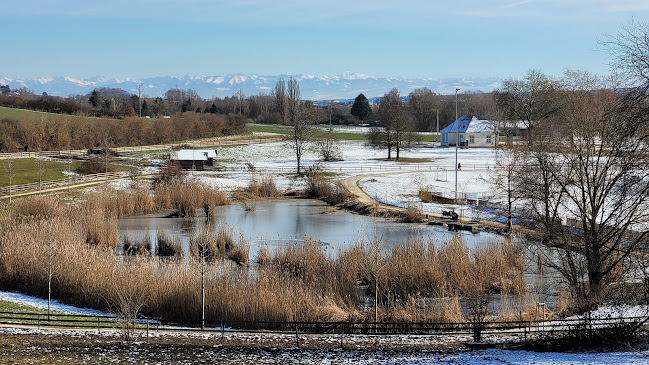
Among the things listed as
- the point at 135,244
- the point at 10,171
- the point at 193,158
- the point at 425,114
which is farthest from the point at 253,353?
the point at 425,114

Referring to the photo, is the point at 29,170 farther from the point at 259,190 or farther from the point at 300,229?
the point at 300,229

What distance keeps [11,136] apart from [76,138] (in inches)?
322

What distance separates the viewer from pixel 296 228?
39594mm

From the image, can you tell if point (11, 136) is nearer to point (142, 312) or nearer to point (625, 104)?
point (142, 312)

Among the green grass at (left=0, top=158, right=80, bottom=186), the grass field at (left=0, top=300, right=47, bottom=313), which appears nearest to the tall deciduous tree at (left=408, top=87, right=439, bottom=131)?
the green grass at (left=0, top=158, right=80, bottom=186)

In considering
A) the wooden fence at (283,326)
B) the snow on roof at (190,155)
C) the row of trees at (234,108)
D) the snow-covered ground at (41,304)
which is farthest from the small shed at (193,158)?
the wooden fence at (283,326)

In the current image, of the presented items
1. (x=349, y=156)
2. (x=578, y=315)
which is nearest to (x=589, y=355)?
(x=578, y=315)

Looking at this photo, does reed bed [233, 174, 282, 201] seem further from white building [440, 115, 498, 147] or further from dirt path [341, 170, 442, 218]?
white building [440, 115, 498, 147]

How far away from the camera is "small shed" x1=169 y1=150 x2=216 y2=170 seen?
68625 mm

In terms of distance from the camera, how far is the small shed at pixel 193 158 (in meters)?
68.6

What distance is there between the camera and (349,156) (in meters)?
85.9

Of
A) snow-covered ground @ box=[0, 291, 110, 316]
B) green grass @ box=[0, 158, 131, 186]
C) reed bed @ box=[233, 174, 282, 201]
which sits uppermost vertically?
green grass @ box=[0, 158, 131, 186]

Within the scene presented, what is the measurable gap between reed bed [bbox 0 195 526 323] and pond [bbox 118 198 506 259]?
13.9 ft

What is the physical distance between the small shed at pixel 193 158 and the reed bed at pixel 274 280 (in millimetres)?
38113
